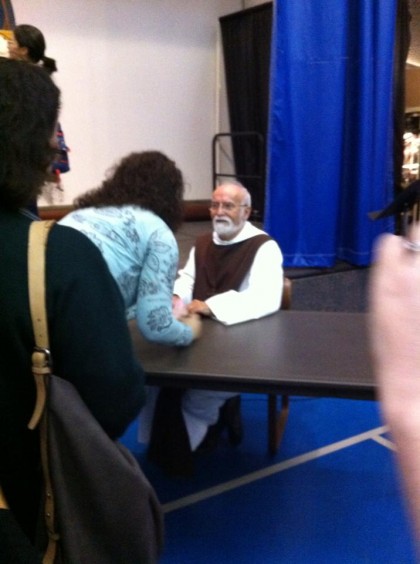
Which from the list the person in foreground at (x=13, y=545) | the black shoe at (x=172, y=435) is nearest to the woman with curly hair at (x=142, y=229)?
the black shoe at (x=172, y=435)

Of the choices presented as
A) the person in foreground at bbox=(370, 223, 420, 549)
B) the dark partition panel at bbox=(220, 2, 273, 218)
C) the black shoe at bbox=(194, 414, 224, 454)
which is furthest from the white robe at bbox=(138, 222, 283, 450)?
the dark partition panel at bbox=(220, 2, 273, 218)

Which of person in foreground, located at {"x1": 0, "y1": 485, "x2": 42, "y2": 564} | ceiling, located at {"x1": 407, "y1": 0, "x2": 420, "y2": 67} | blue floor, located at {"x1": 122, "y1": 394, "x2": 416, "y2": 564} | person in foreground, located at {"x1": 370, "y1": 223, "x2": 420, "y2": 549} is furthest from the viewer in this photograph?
ceiling, located at {"x1": 407, "y1": 0, "x2": 420, "y2": 67}

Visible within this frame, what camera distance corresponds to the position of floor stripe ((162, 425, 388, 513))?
2.28 m

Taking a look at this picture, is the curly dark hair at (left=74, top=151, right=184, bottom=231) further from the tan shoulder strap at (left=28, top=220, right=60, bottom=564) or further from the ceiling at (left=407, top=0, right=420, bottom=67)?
the ceiling at (left=407, top=0, right=420, bottom=67)

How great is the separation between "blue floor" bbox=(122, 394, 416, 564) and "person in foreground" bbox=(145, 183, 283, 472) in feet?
0.53

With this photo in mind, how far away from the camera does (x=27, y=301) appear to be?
968 millimetres

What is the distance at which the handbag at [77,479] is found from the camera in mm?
994

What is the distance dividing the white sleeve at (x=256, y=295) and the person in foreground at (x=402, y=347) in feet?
5.76

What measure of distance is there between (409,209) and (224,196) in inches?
83.0

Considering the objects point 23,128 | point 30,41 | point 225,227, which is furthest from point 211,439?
point 30,41

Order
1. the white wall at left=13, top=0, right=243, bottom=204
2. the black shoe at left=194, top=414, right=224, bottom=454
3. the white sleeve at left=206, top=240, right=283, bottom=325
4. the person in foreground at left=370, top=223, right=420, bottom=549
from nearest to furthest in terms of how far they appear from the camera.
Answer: the person in foreground at left=370, top=223, right=420, bottom=549 < the white sleeve at left=206, top=240, right=283, bottom=325 < the black shoe at left=194, top=414, right=224, bottom=454 < the white wall at left=13, top=0, right=243, bottom=204

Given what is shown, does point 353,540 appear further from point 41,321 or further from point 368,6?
point 368,6

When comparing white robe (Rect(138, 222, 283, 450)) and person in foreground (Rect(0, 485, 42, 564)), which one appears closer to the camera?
person in foreground (Rect(0, 485, 42, 564))

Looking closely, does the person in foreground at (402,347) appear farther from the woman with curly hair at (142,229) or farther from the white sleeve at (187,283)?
the white sleeve at (187,283)
